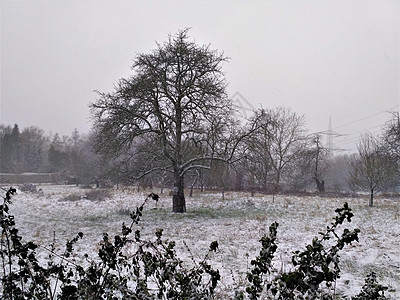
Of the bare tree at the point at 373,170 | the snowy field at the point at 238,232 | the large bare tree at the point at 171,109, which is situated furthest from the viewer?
the bare tree at the point at 373,170

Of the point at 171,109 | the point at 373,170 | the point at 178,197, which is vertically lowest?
the point at 178,197

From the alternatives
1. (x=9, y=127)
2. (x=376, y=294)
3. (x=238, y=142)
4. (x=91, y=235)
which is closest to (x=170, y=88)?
(x=238, y=142)

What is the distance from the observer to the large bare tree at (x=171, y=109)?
14.1m

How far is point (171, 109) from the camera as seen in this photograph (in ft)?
49.0

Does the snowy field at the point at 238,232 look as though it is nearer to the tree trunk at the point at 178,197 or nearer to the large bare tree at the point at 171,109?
the tree trunk at the point at 178,197

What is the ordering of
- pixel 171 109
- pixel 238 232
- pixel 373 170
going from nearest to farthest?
pixel 238 232
pixel 171 109
pixel 373 170

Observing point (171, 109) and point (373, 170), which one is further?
point (373, 170)

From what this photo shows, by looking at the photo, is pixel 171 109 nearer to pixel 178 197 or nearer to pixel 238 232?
pixel 178 197

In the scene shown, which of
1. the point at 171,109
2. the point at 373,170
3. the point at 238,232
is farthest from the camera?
the point at 373,170

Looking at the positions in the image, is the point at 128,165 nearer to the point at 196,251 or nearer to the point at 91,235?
the point at 91,235

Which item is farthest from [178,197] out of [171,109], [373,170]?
[373,170]

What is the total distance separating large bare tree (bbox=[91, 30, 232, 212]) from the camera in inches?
554

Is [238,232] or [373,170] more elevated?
[373,170]

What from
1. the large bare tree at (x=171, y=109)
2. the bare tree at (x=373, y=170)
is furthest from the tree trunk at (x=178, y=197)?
the bare tree at (x=373, y=170)
